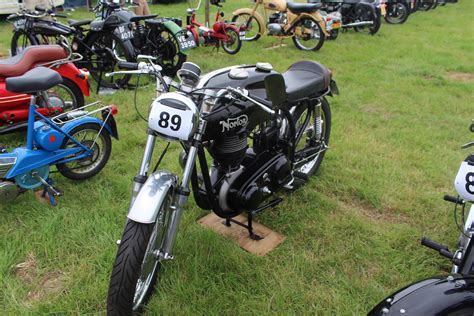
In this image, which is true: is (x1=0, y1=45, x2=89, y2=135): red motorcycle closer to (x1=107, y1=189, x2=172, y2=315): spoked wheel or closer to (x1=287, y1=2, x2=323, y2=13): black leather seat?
(x1=107, y1=189, x2=172, y2=315): spoked wheel

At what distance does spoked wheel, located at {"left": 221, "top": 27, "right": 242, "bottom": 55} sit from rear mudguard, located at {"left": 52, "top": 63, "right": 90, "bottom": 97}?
3.84 m

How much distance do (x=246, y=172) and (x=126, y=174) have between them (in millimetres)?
1417

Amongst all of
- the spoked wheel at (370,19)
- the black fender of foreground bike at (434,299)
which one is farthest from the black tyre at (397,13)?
the black fender of foreground bike at (434,299)

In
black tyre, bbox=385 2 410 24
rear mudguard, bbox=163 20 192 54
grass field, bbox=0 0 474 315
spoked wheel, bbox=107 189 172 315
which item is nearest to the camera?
spoked wheel, bbox=107 189 172 315

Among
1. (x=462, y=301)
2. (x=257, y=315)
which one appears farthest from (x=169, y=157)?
(x=462, y=301)

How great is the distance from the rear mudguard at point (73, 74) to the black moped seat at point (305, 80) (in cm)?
234

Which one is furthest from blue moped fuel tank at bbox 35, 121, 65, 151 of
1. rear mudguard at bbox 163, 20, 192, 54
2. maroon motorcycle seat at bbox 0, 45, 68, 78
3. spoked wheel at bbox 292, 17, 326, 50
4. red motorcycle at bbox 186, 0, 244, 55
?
spoked wheel at bbox 292, 17, 326, 50

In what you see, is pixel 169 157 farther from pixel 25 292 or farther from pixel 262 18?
pixel 262 18

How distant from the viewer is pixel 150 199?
1.97 meters

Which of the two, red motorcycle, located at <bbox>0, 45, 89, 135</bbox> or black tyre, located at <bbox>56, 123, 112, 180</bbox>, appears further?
red motorcycle, located at <bbox>0, 45, 89, 135</bbox>

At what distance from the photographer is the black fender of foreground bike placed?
4.76 ft

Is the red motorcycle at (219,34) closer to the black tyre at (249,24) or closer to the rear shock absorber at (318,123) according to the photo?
the black tyre at (249,24)

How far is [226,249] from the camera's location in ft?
9.02

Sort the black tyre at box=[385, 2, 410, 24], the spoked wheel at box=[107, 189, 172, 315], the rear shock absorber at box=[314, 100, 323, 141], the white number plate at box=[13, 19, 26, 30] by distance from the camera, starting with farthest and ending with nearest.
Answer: the black tyre at box=[385, 2, 410, 24] < the white number plate at box=[13, 19, 26, 30] < the rear shock absorber at box=[314, 100, 323, 141] < the spoked wheel at box=[107, 189, 172, 315]
